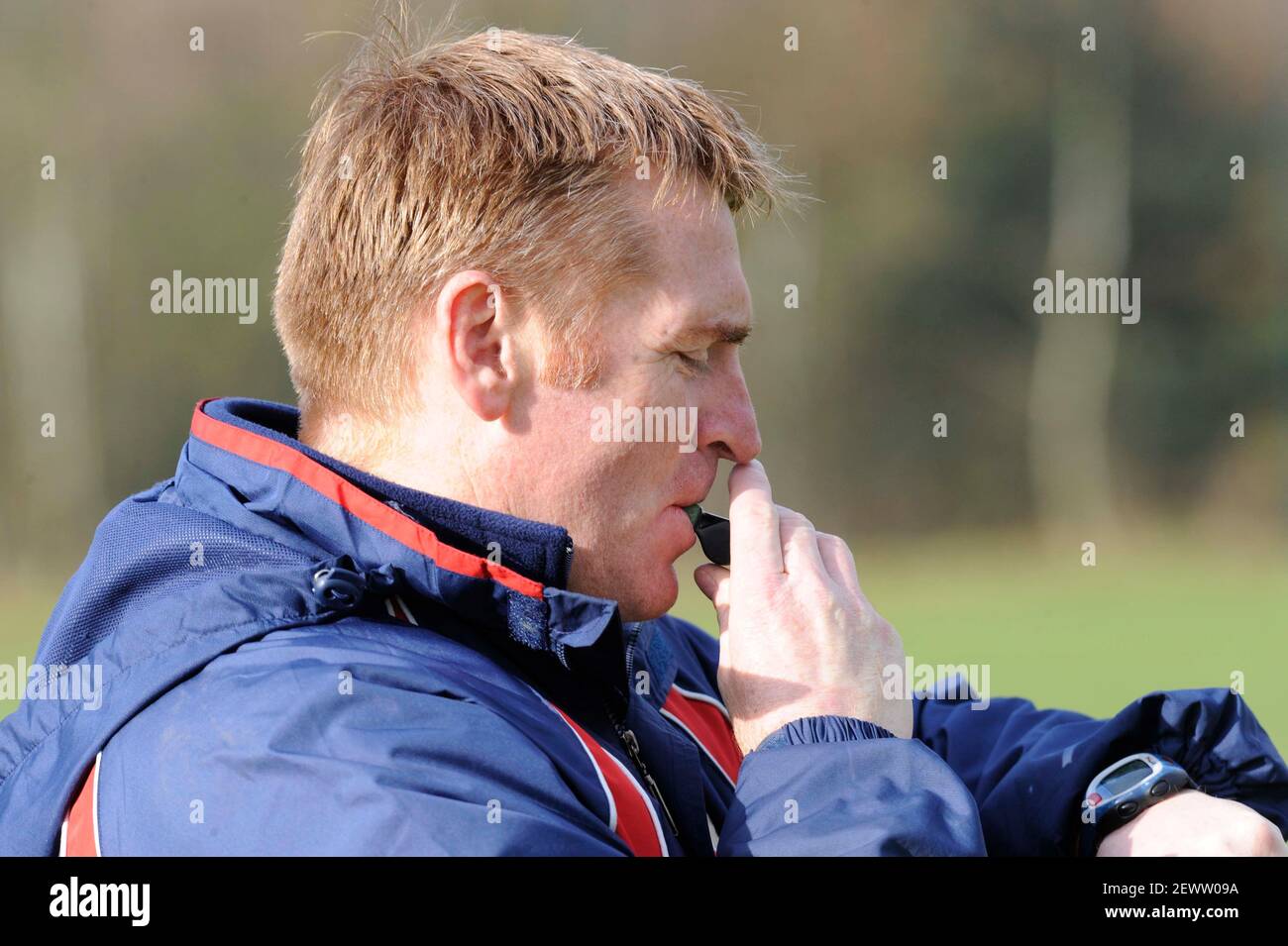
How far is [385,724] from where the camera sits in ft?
6.36

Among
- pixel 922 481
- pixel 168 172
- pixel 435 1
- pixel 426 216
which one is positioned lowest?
pixel 922 481

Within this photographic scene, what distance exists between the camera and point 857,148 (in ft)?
80.4

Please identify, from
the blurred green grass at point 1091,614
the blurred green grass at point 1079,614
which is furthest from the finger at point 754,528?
the blurred green grass at point 1079,614

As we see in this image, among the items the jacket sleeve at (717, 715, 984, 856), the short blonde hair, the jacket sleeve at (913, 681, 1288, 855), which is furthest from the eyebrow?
the jacket sleeve at (913, 681, 1288, 855)

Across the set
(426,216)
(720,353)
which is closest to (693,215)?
(720,353)

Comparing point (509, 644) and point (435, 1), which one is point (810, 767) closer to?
point (509, 644)

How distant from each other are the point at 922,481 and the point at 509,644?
68.7 ft

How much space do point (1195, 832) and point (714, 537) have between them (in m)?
1.01

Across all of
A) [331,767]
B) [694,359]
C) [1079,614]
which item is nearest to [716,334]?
[694,359]

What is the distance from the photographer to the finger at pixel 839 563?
8.44 ft

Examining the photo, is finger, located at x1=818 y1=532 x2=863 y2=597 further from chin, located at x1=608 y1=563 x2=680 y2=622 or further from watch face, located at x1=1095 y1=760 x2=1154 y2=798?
watch face, located at x1=1095 y1=760 x2=1154 y2=798

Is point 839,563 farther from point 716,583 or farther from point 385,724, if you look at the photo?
point 385,724

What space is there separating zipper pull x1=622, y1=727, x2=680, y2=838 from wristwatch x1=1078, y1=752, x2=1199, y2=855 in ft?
2.62

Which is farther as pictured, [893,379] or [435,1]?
[893,379]
